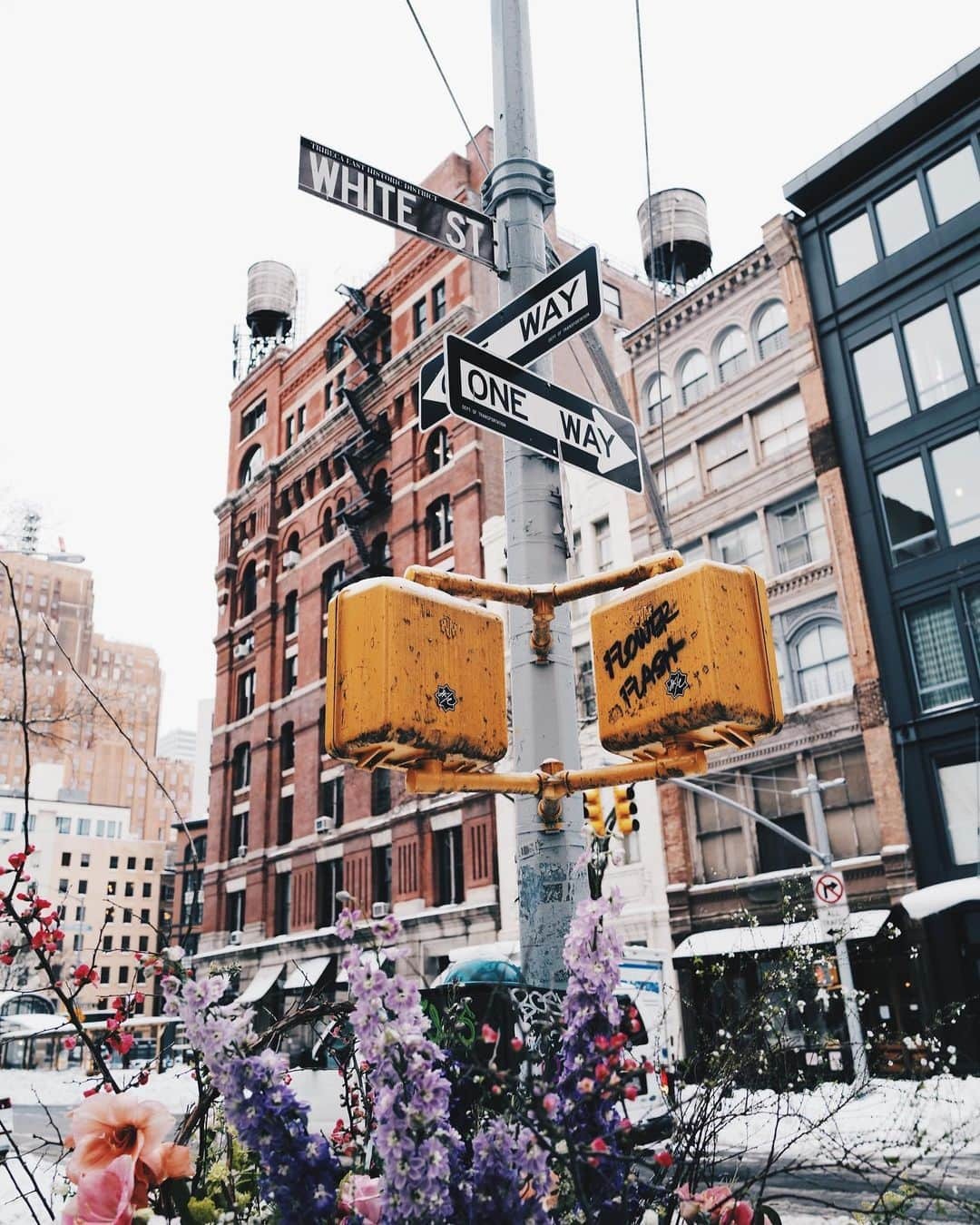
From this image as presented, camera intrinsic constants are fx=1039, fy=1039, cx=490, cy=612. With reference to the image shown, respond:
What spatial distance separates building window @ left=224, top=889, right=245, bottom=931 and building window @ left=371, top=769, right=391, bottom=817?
31.8ft

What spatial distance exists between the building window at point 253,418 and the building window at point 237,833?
1854 cm

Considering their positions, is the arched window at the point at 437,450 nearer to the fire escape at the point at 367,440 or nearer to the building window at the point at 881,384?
the fire escape at the point at 367,440

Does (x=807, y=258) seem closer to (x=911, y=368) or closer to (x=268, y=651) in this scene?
(x=911, y=368)

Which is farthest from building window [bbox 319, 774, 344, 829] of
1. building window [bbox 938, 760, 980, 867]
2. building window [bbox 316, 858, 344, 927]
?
building window [bbox 938, 760, 980, 867]

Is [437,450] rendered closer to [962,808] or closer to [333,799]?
[333,799]

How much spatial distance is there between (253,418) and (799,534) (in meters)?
31.5

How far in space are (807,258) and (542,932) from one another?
30.2m

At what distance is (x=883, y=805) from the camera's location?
80.2 ft

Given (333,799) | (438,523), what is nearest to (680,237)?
(438,523)

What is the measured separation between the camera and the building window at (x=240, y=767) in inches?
1772

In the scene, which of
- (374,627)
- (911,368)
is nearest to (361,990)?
(374,627)

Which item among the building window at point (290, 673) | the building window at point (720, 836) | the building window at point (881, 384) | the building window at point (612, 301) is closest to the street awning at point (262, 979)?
the building window at point (290, 673)

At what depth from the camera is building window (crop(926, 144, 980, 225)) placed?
26656 millimetres

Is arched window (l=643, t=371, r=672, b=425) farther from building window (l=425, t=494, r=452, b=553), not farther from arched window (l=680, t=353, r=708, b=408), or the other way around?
building window (l=425, t=494, r=452, b=553)
